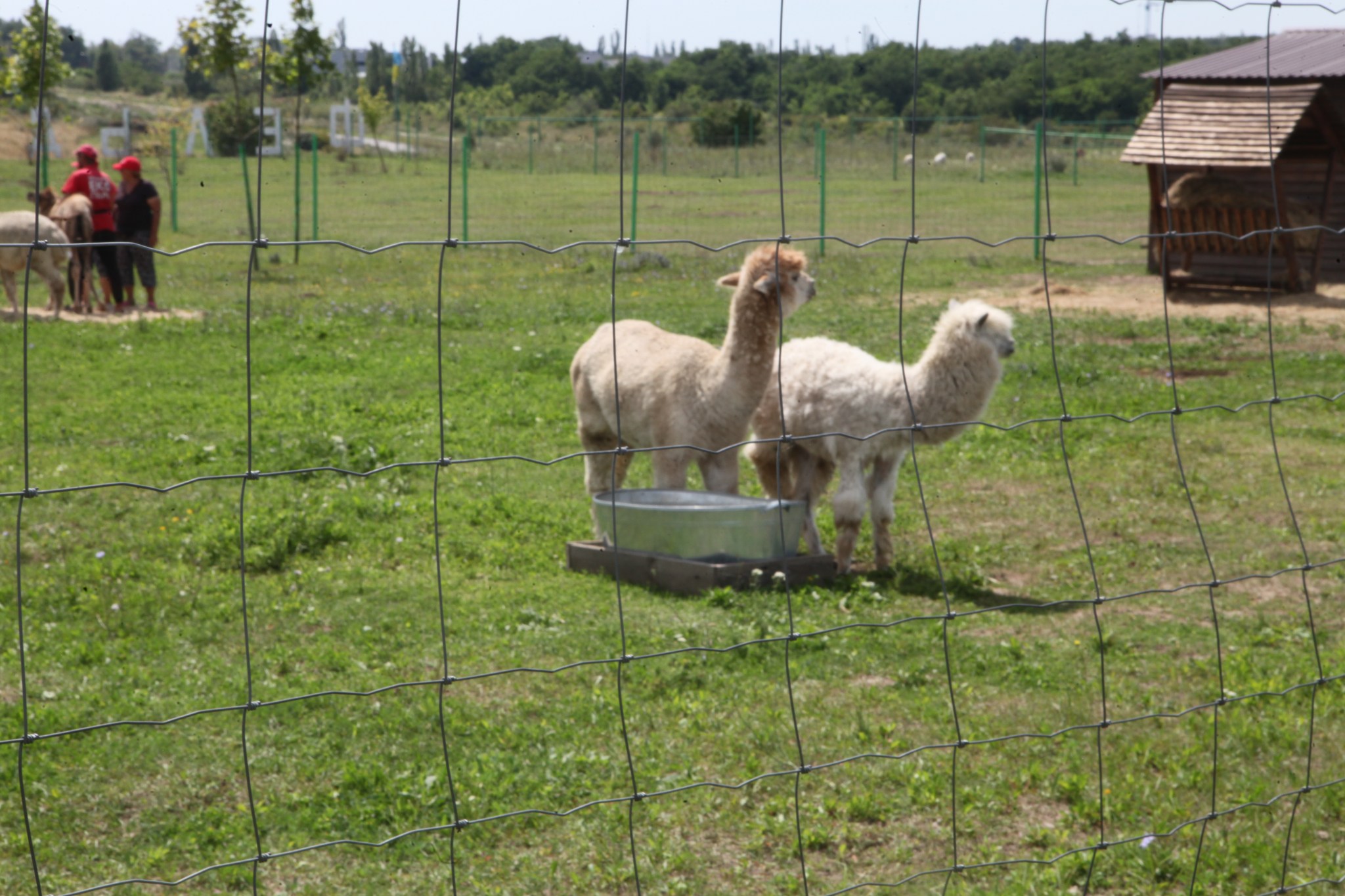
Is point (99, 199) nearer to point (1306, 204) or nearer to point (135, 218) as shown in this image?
point (135, 218)

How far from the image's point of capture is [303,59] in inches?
752

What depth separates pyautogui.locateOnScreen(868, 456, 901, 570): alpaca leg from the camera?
21.4 feet

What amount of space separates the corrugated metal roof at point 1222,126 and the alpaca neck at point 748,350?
1125cm

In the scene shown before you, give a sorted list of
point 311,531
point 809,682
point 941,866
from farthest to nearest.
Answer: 1. point 311,531
2. point 809,682
3. point 941,866

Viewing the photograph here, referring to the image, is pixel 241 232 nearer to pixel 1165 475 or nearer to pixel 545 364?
pixel 545 364

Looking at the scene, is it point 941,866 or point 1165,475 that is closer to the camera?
A: point 941,866

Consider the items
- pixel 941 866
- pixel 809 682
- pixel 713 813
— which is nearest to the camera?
pixel 941 866

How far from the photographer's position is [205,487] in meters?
7.39

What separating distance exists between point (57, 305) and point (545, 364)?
6435mm

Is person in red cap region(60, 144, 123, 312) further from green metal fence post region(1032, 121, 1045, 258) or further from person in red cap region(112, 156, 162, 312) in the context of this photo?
green metal fence post region(1032, 121, 1045, 258)

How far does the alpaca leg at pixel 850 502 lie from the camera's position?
643 cm

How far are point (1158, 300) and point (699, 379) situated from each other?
11927mm

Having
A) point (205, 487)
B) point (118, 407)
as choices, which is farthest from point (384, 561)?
point (118, 407)

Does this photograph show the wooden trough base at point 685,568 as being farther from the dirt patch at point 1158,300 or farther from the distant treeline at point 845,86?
the distant treeline at point 845,86
